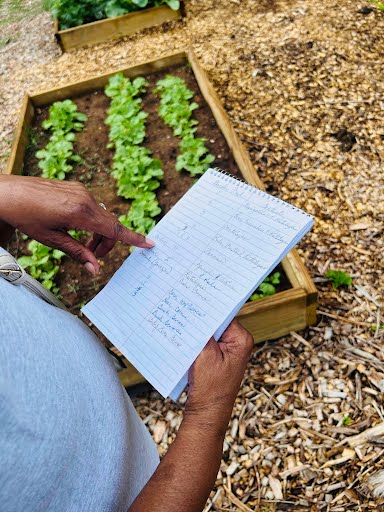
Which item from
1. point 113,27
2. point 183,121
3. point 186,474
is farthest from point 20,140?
point 186,474

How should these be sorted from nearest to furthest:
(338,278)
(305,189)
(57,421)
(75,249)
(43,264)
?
(57,421) → (75,249) → (338,278) → (43,264) → (305,189)

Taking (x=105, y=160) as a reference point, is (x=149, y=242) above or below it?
above

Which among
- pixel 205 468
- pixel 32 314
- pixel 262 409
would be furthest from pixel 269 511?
pixel 32 314

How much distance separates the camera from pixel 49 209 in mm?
1305

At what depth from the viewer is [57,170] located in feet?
10.7

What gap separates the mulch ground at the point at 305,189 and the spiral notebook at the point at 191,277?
1.07m

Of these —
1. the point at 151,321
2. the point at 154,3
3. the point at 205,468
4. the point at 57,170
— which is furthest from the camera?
the point at 154,3

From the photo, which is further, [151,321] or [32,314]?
[151,321]

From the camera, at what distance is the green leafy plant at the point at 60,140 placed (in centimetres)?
327

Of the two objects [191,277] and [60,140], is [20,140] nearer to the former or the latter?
[60,140]

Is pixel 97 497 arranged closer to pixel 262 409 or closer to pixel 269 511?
pixel 269 511

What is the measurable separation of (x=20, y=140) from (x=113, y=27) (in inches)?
78.5

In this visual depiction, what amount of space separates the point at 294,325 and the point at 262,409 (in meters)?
0.45

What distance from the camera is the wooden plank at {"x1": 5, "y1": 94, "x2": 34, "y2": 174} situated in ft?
10.8
